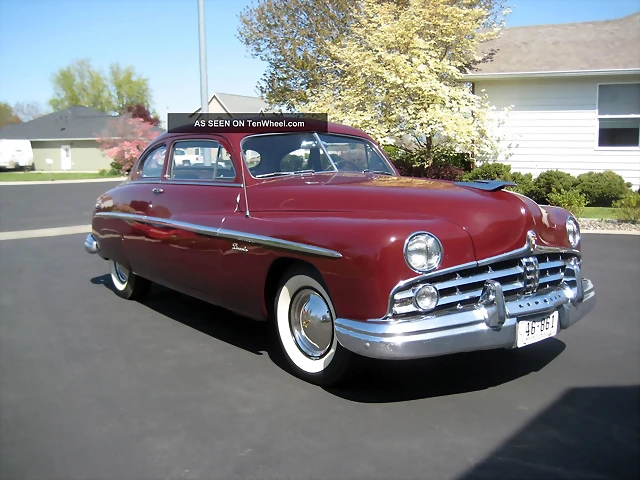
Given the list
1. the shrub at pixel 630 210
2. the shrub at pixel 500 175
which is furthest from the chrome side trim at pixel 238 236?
Answer: the shrub at pixel 500 175

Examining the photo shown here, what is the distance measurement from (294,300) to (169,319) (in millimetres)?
2150

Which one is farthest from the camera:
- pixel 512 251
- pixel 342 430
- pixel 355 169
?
pixel 355 169

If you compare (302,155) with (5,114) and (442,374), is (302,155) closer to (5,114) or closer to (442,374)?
(442,374)

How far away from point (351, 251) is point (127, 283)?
385cm

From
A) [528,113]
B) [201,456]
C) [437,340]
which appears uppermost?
[528,113]

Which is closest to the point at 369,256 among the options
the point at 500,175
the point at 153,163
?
the point at 153,163

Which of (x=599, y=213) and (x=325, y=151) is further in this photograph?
(x=599, y=213)

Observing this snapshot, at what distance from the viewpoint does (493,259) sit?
3.54 m

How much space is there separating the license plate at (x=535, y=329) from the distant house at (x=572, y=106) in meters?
11.7

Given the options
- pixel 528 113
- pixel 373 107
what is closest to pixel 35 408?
pixel 373 107

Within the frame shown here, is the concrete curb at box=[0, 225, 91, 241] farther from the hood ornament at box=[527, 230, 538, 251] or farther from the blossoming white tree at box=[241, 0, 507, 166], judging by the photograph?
the hood ornament at box=[527, 230, 538, 251]

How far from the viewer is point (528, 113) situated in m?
14.8

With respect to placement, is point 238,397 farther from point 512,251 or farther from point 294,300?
point 512,251

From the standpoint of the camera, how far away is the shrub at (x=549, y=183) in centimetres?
1303
